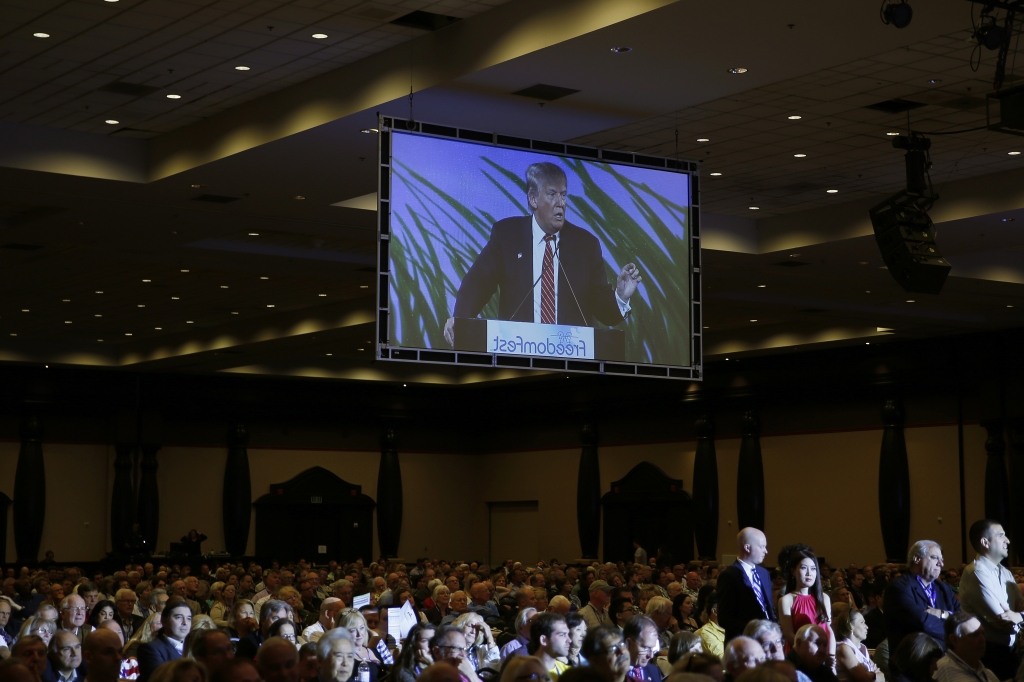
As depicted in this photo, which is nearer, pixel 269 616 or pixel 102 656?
pixel 102 656

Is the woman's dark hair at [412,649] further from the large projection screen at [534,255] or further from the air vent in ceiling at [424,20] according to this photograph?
the air vent in ceiling at [424,20]

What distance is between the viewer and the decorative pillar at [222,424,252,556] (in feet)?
91.7

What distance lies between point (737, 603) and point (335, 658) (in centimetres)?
233

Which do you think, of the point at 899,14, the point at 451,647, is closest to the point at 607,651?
the point at 451,647

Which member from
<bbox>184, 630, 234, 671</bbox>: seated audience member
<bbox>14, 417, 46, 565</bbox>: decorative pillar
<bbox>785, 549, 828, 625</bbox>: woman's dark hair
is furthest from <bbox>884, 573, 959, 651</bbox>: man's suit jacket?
<bbox>14, 417, 46, 565</bbox>: decorative pillar

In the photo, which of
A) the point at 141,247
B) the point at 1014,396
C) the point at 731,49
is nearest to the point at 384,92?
the point at 731,49

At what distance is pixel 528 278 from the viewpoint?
31.0 feet

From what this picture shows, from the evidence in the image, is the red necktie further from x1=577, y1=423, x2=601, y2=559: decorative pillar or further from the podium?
x1=577, y1=423, x2=601, y2=559: decorative pillar

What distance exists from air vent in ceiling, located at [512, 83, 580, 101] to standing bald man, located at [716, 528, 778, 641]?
392 centimetres

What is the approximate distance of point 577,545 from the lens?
29141 mm

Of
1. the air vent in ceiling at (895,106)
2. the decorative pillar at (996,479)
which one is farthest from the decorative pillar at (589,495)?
the air vent in ceiling at (895,106)

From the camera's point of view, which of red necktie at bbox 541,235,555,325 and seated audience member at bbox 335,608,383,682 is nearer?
seated audience member at bbox 335,608,383,682

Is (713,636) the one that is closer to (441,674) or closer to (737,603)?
(737,603)

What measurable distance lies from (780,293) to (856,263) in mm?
2669
